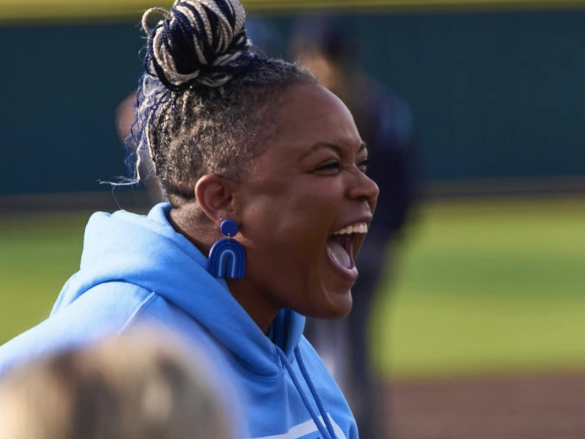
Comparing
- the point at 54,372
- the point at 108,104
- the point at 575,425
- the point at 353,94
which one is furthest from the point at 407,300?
the point at 54,372

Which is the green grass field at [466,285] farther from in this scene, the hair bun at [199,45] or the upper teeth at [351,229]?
the hair bun at [199,45]

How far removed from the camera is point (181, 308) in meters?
2.28

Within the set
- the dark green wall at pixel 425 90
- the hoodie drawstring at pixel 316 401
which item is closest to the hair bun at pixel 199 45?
the hoodie drawstring at pixel 316 401

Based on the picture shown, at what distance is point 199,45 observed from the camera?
94.1 inches

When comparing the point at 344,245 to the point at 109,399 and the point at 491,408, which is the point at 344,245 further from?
the point at 491,408

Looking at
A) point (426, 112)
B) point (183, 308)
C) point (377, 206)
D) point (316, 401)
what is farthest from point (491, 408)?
point (426, 112)

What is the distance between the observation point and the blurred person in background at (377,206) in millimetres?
5660

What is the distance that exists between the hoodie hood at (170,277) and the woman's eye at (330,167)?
0.31m

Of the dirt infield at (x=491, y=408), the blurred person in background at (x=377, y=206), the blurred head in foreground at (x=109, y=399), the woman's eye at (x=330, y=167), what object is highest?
the blurred head in foreground at (x=109, y=399)

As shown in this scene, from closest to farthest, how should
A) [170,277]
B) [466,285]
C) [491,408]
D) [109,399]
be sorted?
[109,399] < [170,277] < [491,408] < [466,285]

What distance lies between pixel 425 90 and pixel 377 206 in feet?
40.7

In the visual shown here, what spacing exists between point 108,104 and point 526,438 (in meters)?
11.5

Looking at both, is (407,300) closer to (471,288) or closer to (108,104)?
(471,288)

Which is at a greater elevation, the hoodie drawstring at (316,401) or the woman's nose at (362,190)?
the woman's nose at (362,190)
